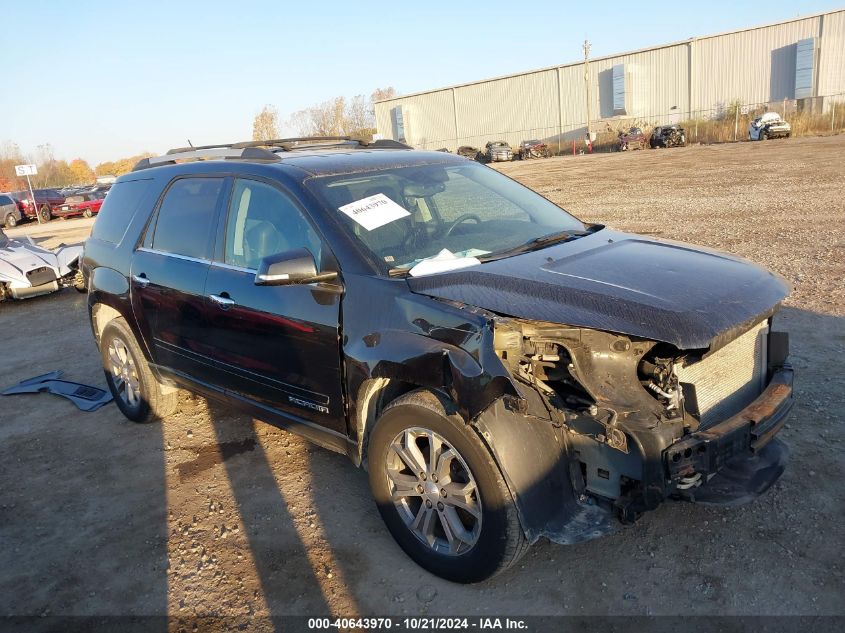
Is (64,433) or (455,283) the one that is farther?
(64,433)

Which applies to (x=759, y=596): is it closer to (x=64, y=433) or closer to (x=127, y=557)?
(x=127, y=557)

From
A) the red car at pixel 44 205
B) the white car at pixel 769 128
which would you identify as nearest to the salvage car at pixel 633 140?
the white car at pixel 769 128

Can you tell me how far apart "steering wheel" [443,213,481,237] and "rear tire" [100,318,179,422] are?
2.64 m

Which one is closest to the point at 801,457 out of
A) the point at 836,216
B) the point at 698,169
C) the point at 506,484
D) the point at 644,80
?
the point at 506,484

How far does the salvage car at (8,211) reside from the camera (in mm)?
28234

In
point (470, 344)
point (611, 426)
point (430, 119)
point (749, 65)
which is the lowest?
point (611, 426)

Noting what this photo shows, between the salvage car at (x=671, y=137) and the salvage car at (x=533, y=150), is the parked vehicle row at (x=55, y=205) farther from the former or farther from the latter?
the salvage car at (x=671, y=137)

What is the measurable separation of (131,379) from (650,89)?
52295mm

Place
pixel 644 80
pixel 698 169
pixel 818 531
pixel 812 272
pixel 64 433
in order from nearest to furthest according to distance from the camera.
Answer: pixel 818 531, pixel 64 433, pixel 812 272, pixel 698 169, pixel 644 80

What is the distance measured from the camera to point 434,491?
297 cm

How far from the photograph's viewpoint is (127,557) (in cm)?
350

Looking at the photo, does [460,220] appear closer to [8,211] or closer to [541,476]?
[541,476]

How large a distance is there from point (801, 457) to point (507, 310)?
2.26 metres

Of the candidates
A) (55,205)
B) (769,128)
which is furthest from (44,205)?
(769,128)
